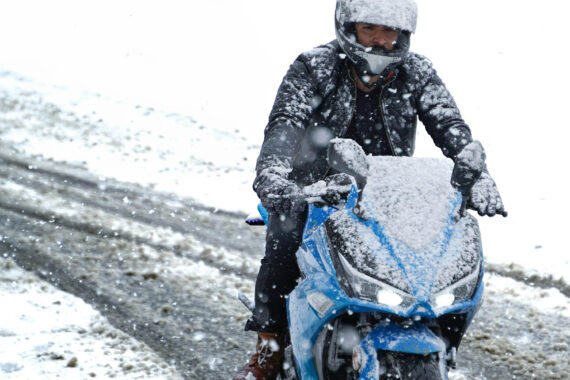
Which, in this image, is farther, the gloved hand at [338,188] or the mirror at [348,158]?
the gloved hand at [338,188]

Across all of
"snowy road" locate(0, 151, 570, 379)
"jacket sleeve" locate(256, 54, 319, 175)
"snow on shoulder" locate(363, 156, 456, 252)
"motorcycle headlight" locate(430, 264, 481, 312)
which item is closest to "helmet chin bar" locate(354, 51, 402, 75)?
"jacket sleeve" locate(256, 54, 319, 175)

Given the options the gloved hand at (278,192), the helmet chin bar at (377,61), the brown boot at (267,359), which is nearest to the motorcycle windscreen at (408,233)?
the gloved hand at (278,192)

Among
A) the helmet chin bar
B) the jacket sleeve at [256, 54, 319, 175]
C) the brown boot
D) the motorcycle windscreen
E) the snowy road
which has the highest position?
the helmet chin bar

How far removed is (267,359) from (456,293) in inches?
58.4

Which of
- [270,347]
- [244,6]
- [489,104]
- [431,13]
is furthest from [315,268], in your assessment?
[244,6]

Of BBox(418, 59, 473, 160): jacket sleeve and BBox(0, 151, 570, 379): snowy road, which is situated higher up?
BBox(418, 59, 473, 160): jacket sleeve

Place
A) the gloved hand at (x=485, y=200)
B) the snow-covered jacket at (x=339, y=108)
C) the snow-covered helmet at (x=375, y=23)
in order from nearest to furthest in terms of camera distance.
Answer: the gloved hand at (x=485, y=200)
the snow-covered helmet at (x=375, y=23)
the snow-covered jacket at (x=339, y=108)

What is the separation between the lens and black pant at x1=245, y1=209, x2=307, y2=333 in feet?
10.7

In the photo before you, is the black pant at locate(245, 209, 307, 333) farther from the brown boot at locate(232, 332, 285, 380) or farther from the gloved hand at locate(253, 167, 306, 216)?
the gloved hand at locate(253, 167, 306, 216)

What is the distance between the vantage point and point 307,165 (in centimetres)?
363

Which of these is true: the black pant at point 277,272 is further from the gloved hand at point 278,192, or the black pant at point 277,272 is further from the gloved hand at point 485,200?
the gloved hand at point 485,200

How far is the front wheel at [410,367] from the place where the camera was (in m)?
2.32

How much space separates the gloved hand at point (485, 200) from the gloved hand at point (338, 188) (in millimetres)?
578

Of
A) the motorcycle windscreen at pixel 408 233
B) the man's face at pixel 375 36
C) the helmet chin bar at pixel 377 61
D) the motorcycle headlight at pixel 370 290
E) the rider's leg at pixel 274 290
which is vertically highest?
the man's face at pixel 375 36
